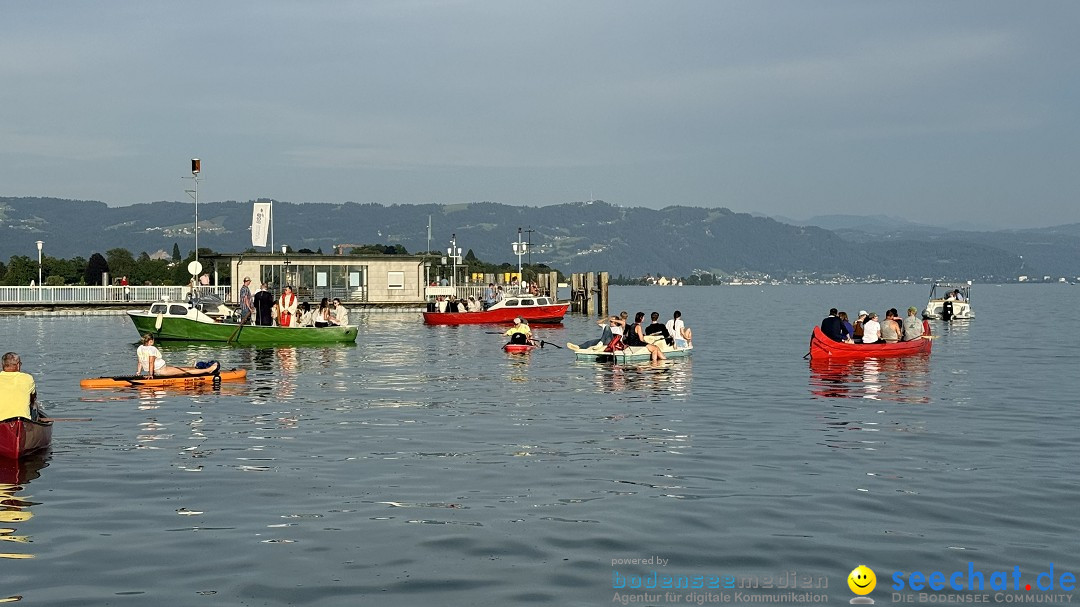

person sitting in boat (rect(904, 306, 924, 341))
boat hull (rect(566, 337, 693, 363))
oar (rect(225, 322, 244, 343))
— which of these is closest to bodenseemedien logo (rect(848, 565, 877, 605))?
boat hull (rect(566, 337, 693, 363))

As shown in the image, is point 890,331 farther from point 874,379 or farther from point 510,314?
point 510,314

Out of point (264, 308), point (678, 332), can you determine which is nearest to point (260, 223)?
point (264, 308)

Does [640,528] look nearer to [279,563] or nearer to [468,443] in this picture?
[279,563]

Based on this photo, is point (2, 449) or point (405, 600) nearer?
point (405, 600)

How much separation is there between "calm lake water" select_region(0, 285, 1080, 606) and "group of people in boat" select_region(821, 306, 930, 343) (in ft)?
23.6

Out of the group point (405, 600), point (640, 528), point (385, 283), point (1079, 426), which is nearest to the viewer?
point (405, 600)

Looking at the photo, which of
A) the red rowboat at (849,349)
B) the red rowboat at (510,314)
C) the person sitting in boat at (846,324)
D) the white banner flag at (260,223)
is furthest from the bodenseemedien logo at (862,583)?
the white banner flag at (260,223)

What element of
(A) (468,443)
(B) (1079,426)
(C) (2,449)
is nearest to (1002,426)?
(B) (1079,426)

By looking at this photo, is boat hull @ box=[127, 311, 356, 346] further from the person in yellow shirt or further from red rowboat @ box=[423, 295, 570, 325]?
the person in yellow shirt

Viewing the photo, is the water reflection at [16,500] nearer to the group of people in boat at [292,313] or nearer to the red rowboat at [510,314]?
the group of people in boat at [292,313]

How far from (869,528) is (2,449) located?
1255cm

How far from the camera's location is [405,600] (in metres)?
10.4

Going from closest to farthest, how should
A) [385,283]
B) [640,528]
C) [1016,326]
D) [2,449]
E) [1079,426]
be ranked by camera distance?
[640,528] < [2,449] < [1079,426] < [1016,326] < [385,283]

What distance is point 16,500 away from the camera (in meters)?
14.6
